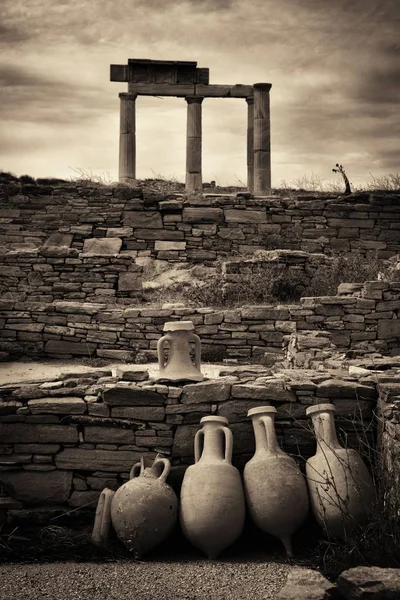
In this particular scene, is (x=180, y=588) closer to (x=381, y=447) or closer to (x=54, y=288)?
(x=381, y=447)

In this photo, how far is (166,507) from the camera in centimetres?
411

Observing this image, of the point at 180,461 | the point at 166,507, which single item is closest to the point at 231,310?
the point at 180,461

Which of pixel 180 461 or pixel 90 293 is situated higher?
pixel 90 293

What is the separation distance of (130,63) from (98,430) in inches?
512

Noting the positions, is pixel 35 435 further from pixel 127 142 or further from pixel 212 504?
pixel 127 142

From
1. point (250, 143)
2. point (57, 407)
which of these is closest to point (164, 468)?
point (57, 407)

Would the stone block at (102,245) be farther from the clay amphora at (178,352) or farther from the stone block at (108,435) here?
the stone block at (108,435)

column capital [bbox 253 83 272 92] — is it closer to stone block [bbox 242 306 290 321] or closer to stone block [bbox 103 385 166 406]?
stone block [bbox 242 306 290 321]

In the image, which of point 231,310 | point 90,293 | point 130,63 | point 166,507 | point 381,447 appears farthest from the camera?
point 130,63

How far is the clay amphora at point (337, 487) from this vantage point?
405 cm

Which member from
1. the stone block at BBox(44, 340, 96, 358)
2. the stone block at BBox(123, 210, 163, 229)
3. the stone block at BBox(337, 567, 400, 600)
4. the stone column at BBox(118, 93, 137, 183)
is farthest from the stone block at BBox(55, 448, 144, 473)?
the stone column at BBox(118, 93, 137, 183)

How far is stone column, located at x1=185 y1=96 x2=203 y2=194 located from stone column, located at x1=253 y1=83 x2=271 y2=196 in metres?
1.49

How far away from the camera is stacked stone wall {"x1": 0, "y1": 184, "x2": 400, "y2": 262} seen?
13508 millimetres

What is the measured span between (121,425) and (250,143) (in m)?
13.7
